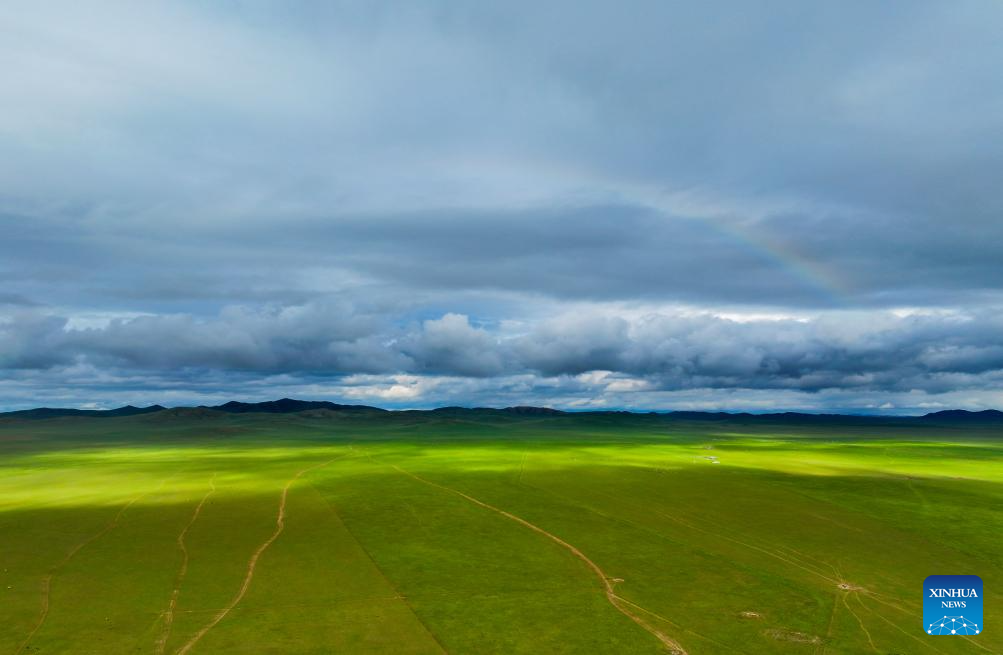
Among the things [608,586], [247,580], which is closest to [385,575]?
[247,580]

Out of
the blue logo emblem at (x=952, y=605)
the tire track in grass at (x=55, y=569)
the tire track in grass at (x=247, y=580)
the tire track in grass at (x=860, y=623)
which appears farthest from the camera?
the blue logo emblem at (x=952, y=605)

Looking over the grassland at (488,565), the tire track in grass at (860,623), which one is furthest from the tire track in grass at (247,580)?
the tire track in grass at (860,623)

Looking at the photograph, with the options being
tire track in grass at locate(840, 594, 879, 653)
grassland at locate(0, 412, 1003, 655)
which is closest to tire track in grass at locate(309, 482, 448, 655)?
grassland at locate(0, 412, 1003, 655)

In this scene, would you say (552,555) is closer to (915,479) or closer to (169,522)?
(169,522)

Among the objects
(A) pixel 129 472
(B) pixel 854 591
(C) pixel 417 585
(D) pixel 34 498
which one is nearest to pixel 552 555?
(C) pixel 417 585

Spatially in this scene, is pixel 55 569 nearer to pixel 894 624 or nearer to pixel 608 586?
pixel 608 586

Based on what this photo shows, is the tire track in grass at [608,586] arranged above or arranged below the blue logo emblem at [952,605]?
above

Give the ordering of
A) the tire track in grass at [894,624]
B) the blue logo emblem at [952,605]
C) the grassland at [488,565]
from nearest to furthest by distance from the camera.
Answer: the tire track in grass at [894,624] < the grassland at [488,565] < the blue logo emblem at [952,605]

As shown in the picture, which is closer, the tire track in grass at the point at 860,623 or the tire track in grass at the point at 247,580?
the tire track in grass at the point at 247,580

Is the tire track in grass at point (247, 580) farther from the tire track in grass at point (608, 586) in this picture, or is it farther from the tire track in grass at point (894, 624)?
the tire track in grass at point (894, 624)
